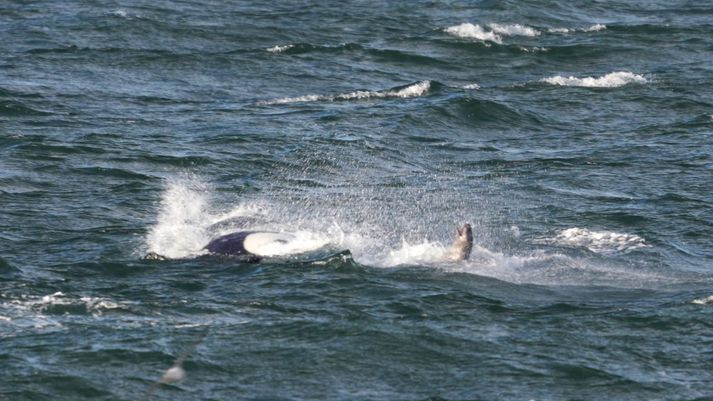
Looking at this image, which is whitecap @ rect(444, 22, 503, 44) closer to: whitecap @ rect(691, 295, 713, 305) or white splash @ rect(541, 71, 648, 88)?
white splash @ rect(541, 71, 648, 88)

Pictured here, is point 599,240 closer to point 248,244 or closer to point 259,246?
point 259,246

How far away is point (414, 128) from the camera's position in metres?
26.9

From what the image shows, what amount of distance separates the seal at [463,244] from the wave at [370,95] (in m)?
11.9

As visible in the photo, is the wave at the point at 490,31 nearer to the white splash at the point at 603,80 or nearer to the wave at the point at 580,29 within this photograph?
the wave at the point at 580,29

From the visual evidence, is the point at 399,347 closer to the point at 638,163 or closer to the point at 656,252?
the point at 656,252

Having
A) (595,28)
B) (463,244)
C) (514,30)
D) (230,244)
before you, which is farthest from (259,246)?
(595,28)

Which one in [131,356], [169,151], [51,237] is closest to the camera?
[131,356]

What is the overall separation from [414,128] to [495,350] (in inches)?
522

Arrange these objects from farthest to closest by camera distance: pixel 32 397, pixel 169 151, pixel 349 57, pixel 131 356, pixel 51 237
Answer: pixel 349 57, pixel 169 151, pixel 51 237, pixel 131 356, pixel 32 397

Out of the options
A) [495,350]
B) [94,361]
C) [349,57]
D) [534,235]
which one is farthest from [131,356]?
[349,57]

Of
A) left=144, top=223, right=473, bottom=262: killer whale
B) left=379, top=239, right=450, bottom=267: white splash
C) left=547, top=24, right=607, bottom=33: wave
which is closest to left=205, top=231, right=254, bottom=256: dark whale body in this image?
left=144, top=223, right=473, bottom=262: killer whale

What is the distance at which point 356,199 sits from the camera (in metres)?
21.3

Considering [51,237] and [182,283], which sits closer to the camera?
[182,283]

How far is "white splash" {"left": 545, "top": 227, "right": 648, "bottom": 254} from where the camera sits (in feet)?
61.4
